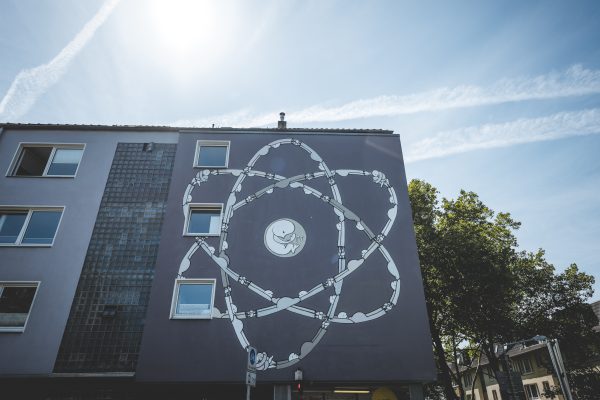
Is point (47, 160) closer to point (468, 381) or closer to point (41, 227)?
point (41, 227)

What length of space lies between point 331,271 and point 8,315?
1210cm

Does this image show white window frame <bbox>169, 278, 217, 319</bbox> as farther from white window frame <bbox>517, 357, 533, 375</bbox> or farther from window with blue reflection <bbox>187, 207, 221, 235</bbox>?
white window frame <bbox>517, 357, 533, 375</bbox>

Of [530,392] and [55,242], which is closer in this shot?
[55,242]

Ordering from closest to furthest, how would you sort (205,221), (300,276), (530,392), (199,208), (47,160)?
(300,276)
(205,221)
(199,208)
(47,160)
(530,392)

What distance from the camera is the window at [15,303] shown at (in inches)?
503

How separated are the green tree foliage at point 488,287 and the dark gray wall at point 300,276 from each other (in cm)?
910

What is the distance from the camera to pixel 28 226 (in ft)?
48.2

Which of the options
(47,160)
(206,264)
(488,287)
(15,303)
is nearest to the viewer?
(15,303)

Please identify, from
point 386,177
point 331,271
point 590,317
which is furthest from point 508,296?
point 331,271

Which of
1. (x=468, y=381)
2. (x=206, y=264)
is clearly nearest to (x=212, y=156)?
(x=206, y=264)

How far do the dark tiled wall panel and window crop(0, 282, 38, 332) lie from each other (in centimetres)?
177

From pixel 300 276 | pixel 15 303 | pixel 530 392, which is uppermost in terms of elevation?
pixel 300 276

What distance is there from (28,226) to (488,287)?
935 inches

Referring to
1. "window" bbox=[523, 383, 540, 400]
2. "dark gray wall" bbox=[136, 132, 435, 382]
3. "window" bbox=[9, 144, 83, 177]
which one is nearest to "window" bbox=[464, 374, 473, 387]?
"window" bbox=[523, 383, 540, 400]
